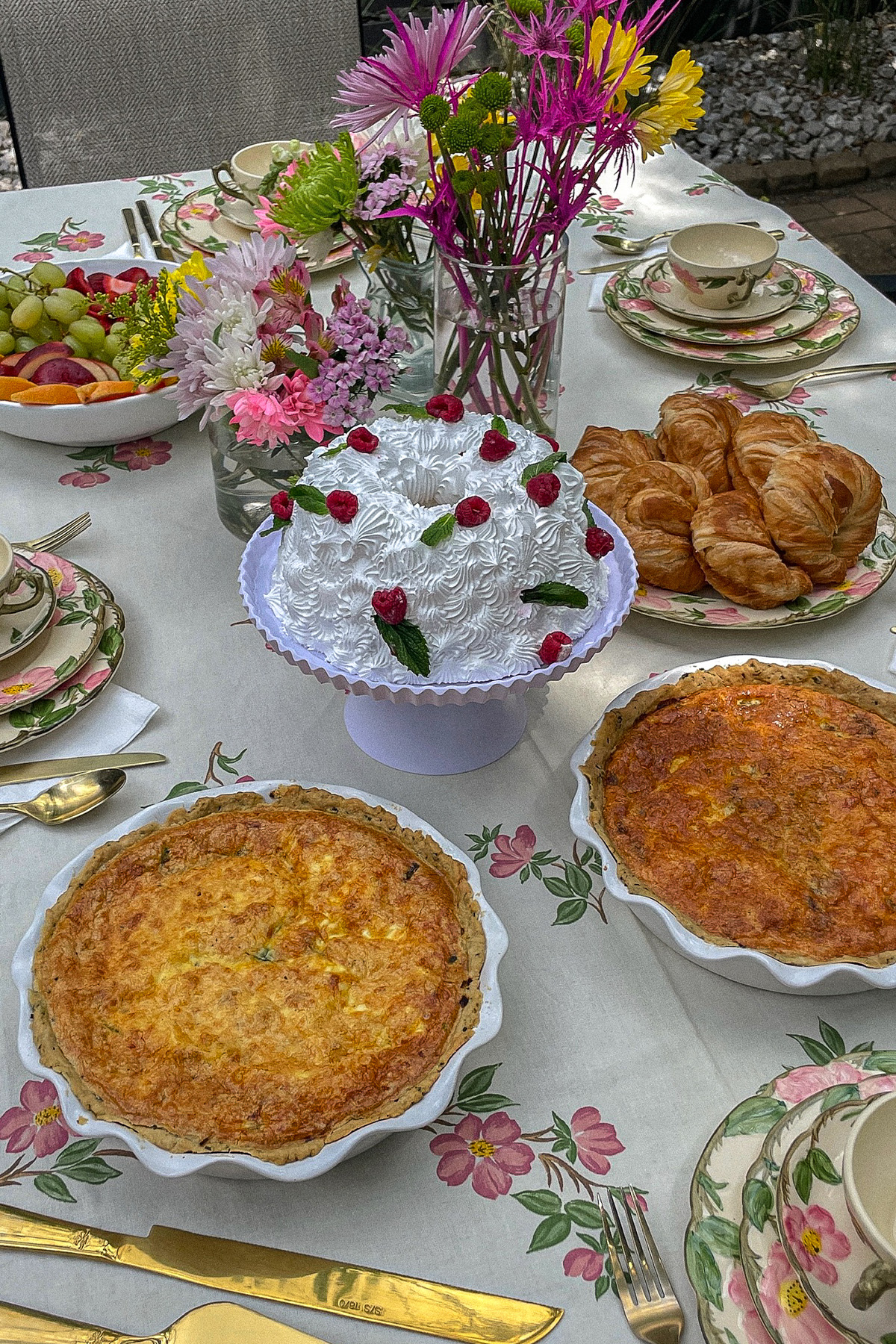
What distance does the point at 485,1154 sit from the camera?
1.04 m

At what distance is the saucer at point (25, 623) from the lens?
4.80ft

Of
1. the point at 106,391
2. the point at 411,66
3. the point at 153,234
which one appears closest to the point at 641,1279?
the point at 411,66

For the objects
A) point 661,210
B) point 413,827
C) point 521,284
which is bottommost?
point 413,827

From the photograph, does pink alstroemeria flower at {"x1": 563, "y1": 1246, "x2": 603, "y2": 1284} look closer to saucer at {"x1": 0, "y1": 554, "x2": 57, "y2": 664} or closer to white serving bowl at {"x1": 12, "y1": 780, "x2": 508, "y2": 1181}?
white serving bowl at {"x1": 12, "y1": 780, "x2": 508, "y2": 1181}

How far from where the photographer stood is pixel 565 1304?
93cm

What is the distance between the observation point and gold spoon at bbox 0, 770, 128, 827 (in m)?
1.34

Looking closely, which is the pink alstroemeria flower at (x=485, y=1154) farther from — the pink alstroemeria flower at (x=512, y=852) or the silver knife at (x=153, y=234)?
the silver knife at (x=153, y=234)

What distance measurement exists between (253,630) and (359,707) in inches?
10.4

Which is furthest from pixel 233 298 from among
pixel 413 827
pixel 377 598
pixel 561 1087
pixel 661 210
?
pixel 661 210

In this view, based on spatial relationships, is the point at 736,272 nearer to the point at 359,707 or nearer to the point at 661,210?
the point at 661,210

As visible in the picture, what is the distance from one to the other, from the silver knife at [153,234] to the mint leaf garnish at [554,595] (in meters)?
1.45

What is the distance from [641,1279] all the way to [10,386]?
1606 mm

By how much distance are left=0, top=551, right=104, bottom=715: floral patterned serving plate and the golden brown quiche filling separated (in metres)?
0.32

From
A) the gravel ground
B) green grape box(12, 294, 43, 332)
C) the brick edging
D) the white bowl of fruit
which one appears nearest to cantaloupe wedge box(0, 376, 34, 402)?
the white bowl of fruit
